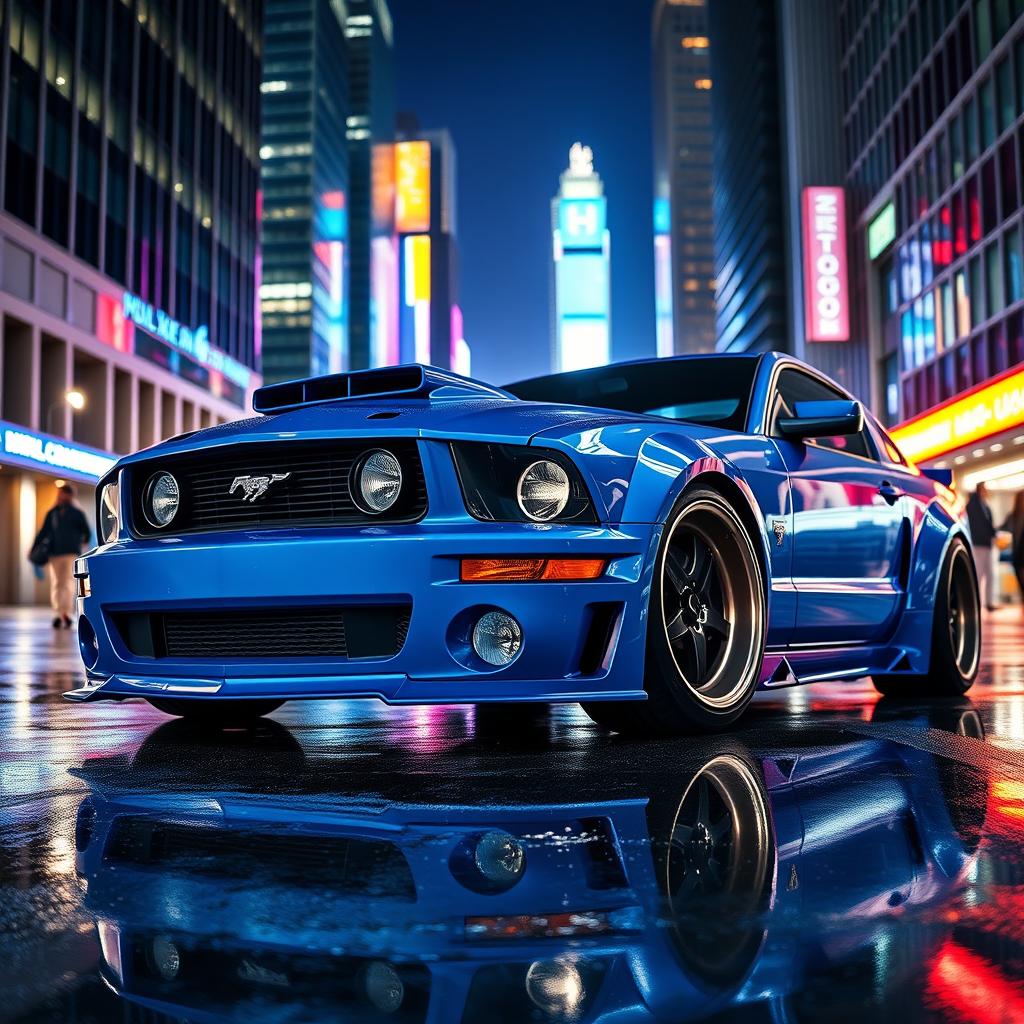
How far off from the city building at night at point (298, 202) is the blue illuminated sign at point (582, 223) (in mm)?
62839

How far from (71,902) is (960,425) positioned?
28.8 meters

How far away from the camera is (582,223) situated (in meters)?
176

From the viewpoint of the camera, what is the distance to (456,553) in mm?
3383

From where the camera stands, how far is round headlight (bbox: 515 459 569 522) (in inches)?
140

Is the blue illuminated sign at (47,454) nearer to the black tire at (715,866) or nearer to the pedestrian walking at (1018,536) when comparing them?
the pedestrian walking at (1018,536)

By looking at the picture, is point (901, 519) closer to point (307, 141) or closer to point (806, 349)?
point (806, 349)

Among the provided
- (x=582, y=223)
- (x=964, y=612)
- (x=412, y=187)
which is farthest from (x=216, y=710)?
(x=582, y=223)

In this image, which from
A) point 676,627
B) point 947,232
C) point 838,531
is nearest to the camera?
point 676,627

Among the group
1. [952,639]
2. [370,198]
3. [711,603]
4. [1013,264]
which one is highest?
[370,198]

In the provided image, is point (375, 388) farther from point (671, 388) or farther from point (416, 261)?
point (416, 261)

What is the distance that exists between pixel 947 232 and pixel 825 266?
482 inches

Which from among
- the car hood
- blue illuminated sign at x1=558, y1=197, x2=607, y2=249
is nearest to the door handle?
the car hood

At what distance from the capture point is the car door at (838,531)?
4652 millimetres

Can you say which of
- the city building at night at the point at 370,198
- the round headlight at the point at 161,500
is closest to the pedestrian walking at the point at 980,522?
the round headlight at the point at 161,500
